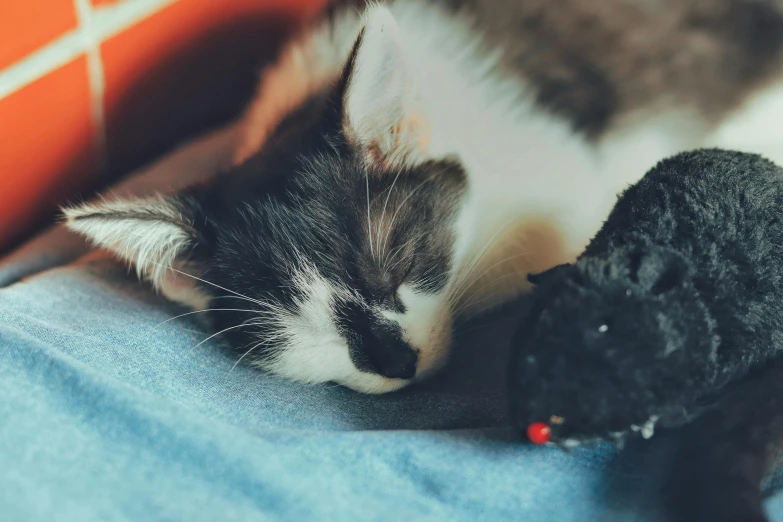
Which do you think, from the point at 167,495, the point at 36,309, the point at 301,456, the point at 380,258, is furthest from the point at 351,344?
the point at 36,309

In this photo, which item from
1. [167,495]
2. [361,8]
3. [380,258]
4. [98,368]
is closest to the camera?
[167,495]

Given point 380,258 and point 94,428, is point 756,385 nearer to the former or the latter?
point 380,258

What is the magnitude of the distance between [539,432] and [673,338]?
0.16 m

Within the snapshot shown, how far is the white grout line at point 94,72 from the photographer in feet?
3.84

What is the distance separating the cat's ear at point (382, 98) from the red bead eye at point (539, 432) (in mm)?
512

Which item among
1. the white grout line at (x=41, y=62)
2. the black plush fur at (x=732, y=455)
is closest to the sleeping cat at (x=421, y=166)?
the white grout line at (x=41, y=62)

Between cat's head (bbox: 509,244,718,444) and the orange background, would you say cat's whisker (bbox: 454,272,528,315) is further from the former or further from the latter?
the orange background

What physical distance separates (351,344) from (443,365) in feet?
0.50

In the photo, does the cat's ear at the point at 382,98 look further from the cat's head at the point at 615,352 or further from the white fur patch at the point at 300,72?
the cat's head at the point at 615,352

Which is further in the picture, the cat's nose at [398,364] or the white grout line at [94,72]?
the white grout line at [94,72]

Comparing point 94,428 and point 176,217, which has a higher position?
point 176,217

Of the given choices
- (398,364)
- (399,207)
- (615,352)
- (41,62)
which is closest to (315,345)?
(398,364)

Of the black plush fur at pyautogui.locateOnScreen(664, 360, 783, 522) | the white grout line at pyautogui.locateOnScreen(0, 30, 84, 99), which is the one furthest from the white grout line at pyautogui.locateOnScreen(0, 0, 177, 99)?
the black plush fur at pyautogui.locateOnScreen(664, 360, 783, 522)

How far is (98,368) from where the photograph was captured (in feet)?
2.83
